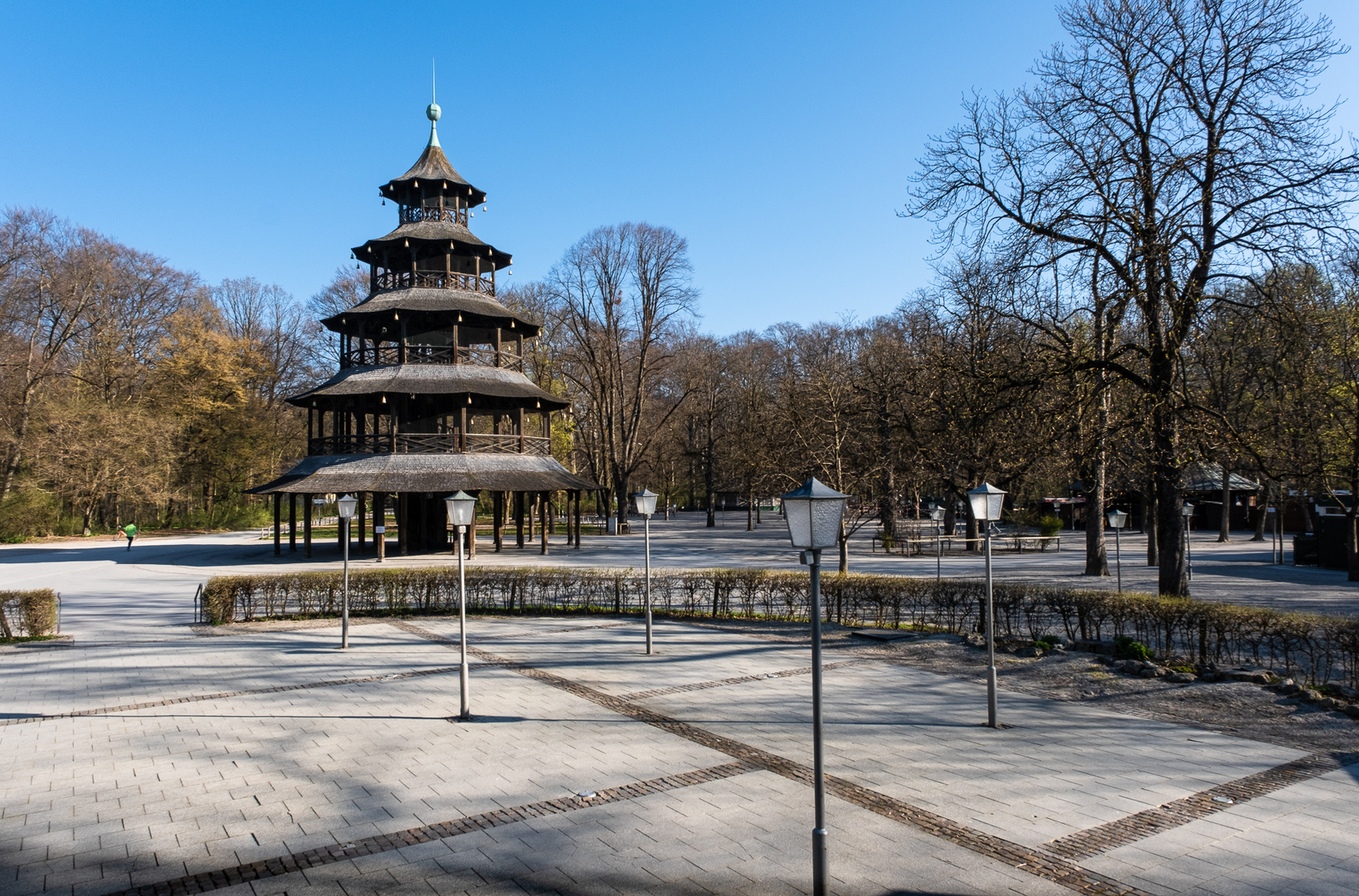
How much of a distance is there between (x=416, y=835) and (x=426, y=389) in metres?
24.7

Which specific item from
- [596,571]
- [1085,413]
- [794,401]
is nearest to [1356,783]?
[1085,413]

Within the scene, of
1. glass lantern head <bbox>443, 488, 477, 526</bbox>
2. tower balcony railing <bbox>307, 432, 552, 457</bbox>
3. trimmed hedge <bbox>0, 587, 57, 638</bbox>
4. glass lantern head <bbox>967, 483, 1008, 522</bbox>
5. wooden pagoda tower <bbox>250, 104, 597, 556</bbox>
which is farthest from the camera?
tower balcony railing <bbox>307, 432, 552, 457</bbox>

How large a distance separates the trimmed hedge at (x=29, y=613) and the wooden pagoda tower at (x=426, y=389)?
38.7 ft

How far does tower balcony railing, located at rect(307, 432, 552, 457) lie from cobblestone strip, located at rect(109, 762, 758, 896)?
79.5 ft

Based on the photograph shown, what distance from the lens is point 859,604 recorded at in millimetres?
14844

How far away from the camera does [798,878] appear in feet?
16.3

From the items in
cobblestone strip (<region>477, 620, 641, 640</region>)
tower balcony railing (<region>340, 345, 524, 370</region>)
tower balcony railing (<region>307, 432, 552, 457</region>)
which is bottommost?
→ cobblestone strip (<region>477, 620, 641, 640</region>)

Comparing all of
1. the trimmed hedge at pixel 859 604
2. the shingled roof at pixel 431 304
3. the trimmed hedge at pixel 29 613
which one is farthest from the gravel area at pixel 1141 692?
the shingled roof at pixel 431 304

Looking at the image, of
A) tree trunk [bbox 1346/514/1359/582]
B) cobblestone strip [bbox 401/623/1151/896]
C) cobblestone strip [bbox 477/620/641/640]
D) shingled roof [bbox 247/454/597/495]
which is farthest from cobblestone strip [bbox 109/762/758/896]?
tree trunk [bbox 1346/514/1359/582]

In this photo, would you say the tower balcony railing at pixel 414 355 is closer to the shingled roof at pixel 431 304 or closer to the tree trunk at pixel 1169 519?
the shingled roof at pixel 431 304

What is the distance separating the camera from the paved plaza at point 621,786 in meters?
5.09

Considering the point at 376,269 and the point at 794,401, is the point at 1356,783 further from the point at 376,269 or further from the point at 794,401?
the point at 376,269

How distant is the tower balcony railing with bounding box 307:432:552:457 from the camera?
2972cm

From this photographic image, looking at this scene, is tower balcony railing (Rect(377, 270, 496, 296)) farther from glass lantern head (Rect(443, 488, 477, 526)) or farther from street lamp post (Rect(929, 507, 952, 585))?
glass lantern head (Rect(443, 488, 477, 526))
